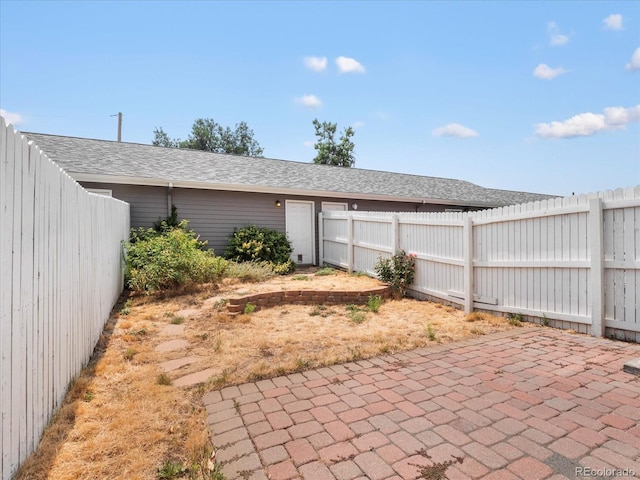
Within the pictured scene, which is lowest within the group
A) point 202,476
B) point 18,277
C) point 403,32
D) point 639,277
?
Result: point 202,476

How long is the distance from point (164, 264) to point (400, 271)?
4.88 metres

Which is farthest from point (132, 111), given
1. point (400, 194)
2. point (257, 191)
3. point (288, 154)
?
point (400, 194)

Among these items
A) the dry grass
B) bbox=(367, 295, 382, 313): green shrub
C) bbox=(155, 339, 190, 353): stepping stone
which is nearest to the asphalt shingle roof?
the dry grass

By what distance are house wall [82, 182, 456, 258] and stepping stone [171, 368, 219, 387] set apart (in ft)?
23.8

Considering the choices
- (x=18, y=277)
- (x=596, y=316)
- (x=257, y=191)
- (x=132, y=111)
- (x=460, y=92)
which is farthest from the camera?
(x=132, y=111)

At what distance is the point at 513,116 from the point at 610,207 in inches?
441

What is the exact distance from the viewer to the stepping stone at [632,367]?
118 inches

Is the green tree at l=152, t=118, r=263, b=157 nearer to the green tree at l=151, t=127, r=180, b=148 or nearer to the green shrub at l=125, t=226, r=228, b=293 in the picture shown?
the green tree at l=151, t=127, r=180, b=148

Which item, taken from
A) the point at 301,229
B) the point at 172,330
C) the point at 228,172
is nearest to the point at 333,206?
the point at 301,229

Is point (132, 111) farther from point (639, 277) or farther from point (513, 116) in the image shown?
point (639, 277)

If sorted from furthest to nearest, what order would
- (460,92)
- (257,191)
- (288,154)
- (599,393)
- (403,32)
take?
(288,154) → (460,92) → (257,191) → (403,32) → (599,393)

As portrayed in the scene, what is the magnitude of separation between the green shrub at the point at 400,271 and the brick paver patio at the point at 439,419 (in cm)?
327

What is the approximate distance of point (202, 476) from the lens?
1.79 meters

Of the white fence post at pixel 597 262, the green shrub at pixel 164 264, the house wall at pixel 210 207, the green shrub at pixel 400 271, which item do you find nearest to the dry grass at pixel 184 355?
the green shrub at pixel 164 264
